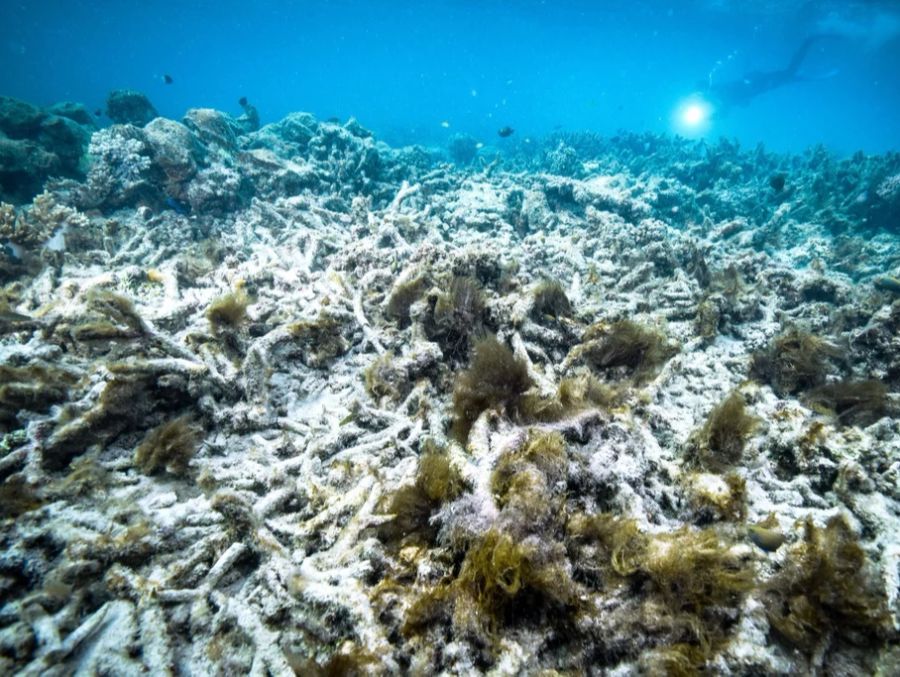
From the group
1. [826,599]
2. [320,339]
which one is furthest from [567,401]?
[320,339]

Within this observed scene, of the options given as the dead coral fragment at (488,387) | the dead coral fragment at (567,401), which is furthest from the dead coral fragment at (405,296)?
the dead coral fragment at (567,401)

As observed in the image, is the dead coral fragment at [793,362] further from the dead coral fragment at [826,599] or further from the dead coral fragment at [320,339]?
the dead coral fragment at [320,339]

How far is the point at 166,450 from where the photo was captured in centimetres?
306

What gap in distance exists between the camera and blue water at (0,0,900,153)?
4694 centimetres

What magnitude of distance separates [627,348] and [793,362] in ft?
5.77

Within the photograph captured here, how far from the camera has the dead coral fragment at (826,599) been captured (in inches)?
68.3

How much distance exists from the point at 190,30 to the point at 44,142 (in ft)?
413

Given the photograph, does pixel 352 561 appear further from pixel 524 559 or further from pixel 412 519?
pixel 524 559

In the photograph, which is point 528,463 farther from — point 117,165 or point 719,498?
point 117,165

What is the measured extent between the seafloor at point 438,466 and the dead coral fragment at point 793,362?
3cm

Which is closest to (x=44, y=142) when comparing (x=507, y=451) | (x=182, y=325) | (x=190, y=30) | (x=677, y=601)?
(x=182, y=325)

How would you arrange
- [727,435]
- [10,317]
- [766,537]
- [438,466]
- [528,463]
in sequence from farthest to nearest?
[10,317] < [727,435] < [438,466] < [528,463] < [766,537]

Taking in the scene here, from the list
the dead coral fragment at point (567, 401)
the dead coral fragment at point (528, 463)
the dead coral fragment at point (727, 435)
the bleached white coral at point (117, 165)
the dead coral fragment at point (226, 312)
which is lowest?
the dead coral fragment at point (727, 435)

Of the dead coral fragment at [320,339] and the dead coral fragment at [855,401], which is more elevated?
the dead coral fragment at [320,339]
